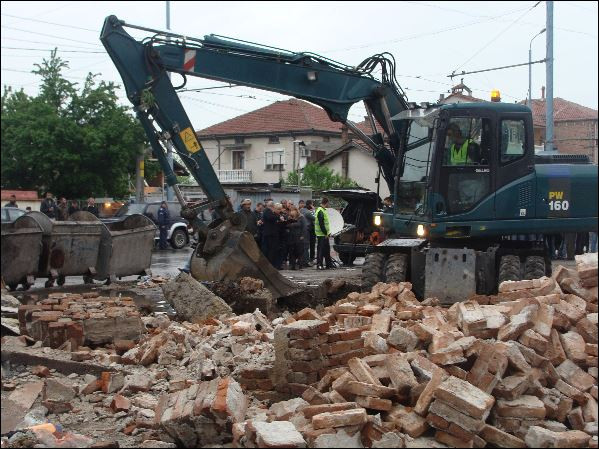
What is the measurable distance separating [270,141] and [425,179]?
112 feet

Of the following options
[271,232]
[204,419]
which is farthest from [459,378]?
[271,232]

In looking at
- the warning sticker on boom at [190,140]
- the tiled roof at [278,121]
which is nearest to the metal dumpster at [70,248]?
the warning sticker on boom at [190,140]

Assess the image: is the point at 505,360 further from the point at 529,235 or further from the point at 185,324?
the point at 529,235

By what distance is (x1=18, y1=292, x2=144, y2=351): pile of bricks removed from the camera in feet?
30.5

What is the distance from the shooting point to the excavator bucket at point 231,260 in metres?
12.8

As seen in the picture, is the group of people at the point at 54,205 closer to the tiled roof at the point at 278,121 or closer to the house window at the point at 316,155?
the tiled roof at the point at 278,121

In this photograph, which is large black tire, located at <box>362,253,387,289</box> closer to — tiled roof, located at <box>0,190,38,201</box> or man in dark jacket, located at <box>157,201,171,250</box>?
tiled roof, located at <box>0,190,38,201</box>

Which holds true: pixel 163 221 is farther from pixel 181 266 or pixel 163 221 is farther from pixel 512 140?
pixel 512 140

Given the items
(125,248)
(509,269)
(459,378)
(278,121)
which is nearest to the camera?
(459,378)

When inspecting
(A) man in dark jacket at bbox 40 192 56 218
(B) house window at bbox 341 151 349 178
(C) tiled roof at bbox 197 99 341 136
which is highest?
(C) tiled roof at bbox 197 99 341 136

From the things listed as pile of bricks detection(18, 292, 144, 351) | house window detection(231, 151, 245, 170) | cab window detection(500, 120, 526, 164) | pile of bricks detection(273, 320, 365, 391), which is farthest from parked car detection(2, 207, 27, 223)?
house window detection(231, 151, 245, 170)

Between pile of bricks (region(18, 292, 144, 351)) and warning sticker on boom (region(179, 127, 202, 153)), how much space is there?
11.4ft

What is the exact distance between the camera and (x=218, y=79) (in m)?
13.2

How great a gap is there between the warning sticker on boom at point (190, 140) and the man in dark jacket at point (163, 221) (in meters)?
13.9
